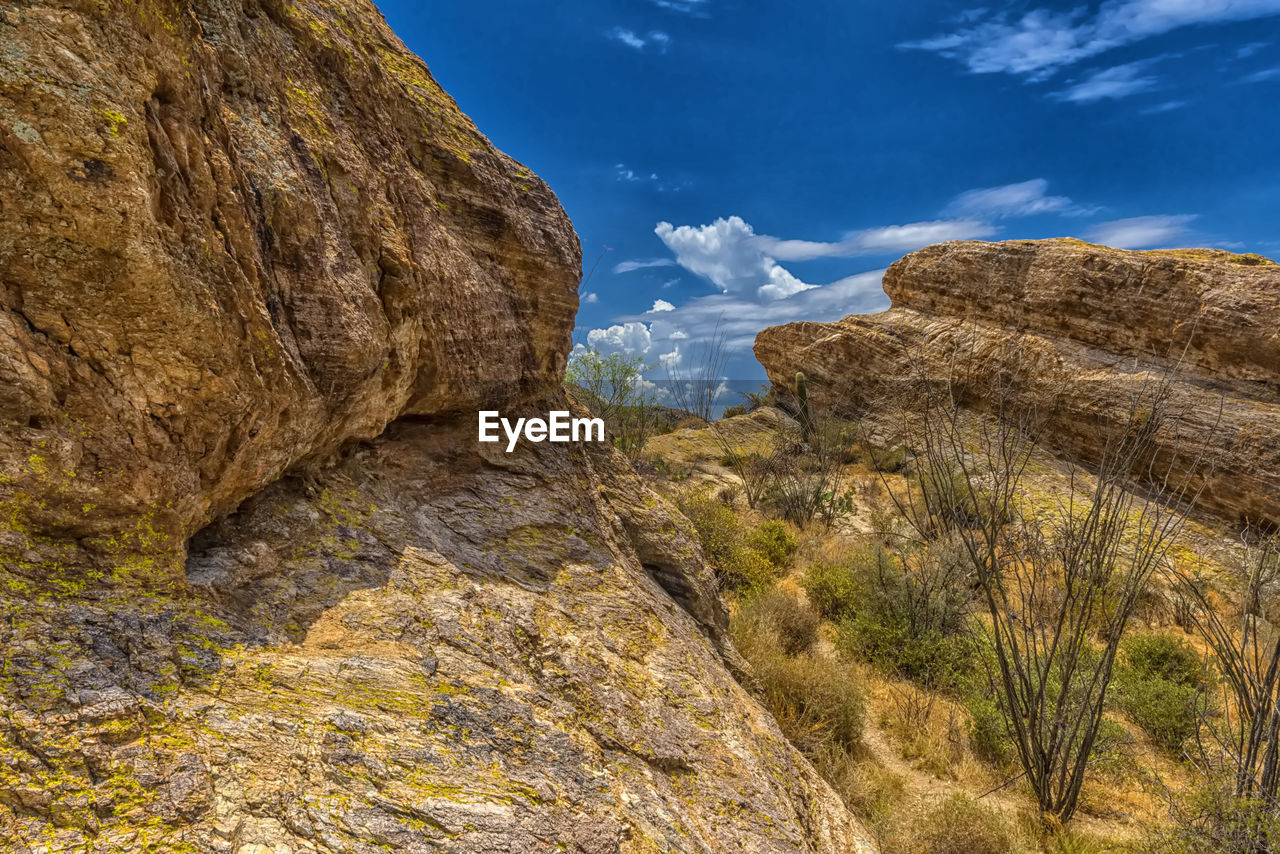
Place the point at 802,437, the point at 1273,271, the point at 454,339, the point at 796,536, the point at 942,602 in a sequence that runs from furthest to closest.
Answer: the point at 802,437
the point at 1273,271
the point at 796,536
the point at 942,602
the point at 454,339

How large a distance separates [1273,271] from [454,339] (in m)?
18.3

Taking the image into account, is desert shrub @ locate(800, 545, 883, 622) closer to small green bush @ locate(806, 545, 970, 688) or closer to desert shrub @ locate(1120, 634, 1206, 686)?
small green bush @ locate(806, 545, 970, 688)

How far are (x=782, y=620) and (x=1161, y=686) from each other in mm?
4170

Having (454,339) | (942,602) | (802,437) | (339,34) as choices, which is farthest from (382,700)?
(802,437)

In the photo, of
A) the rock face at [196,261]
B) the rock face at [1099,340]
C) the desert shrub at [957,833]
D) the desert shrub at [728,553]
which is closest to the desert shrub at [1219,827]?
the desert shrub at [957,833]

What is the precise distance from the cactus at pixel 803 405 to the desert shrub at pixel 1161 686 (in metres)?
10.1

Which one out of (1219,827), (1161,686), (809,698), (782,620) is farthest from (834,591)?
(1219,827)

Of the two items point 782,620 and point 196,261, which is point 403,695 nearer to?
point 196,261

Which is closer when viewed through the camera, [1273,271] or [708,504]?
[708,504]

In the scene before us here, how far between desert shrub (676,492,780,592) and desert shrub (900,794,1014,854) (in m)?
3.92

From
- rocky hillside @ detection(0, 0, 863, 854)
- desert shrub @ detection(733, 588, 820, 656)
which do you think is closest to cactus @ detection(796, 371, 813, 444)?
desert shrub @ detection(733, 588, 820, 656)

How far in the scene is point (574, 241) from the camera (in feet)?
16.3

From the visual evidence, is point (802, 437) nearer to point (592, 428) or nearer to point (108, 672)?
point (592, 428)

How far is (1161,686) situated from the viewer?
656cm
